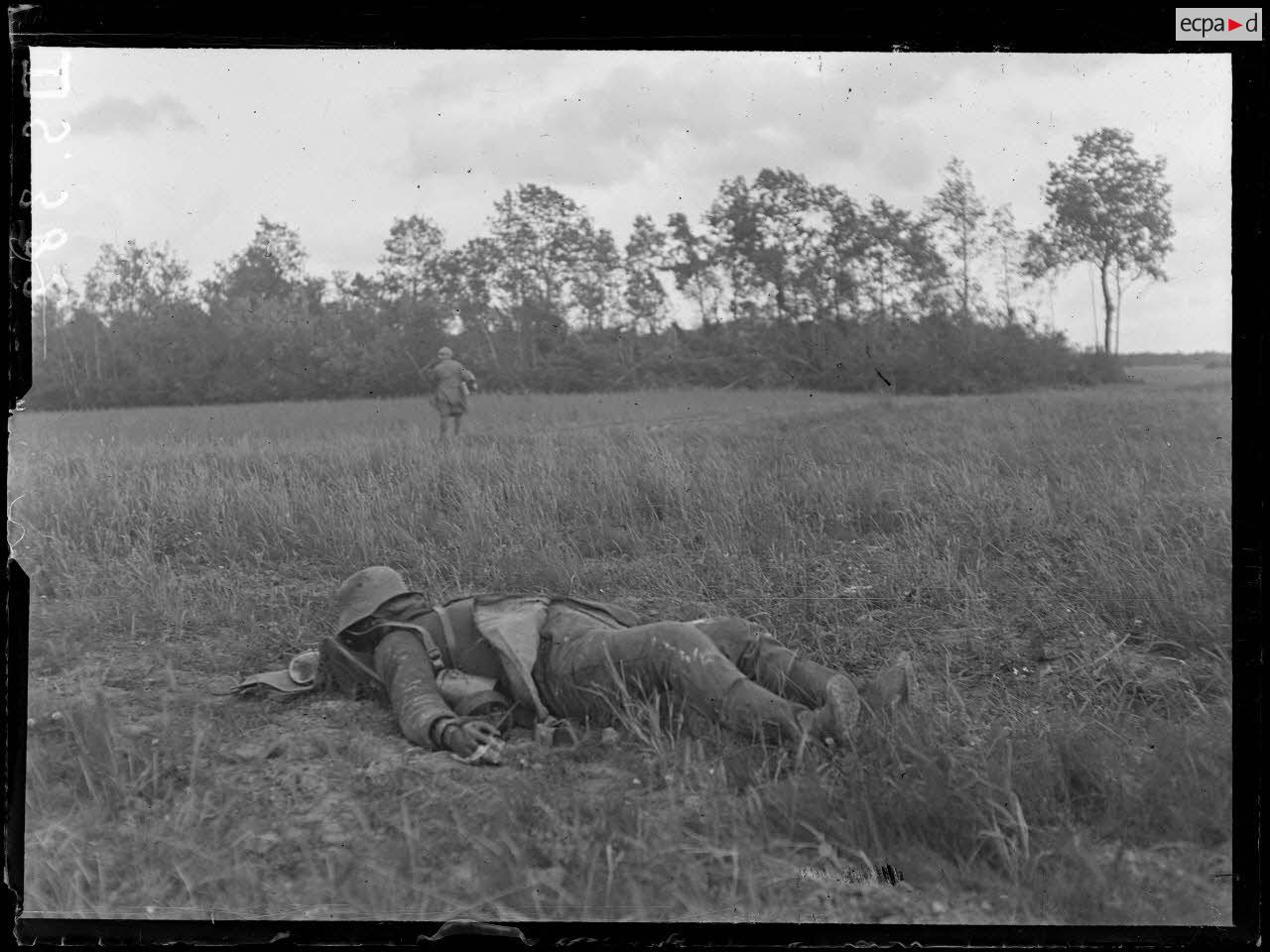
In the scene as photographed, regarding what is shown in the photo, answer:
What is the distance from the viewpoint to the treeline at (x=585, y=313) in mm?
3010

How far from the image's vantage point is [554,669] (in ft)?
9.00

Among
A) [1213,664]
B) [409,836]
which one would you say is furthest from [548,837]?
[1213,664]

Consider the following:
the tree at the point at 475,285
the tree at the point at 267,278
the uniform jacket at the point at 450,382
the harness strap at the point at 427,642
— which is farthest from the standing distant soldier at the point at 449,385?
the harness strap at the point at 427,642

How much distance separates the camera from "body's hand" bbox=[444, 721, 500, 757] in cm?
245

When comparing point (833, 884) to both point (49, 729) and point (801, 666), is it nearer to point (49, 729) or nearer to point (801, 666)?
point (801, 666)

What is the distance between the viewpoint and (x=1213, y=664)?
2.68 metres

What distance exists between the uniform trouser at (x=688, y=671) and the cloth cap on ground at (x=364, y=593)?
0.56 m

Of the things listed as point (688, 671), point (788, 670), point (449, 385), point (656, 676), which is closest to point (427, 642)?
point (656, 676)

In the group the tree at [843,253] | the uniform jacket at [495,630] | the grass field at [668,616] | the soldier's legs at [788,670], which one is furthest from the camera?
the tree at [843,253]

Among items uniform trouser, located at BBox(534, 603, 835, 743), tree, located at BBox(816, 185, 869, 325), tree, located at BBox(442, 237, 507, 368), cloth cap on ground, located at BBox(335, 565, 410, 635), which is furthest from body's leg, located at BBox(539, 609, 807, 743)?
tree, located at BBox(816, 185, 869, 325)

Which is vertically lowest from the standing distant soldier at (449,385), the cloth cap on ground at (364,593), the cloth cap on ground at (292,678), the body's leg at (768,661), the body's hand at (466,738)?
the body's hand at (466,738)

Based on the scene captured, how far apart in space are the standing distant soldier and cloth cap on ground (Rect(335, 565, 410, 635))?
64 cm

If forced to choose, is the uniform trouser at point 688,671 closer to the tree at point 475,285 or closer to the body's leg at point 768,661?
the body's leg at point 768,661

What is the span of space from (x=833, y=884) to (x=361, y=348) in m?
2.47
